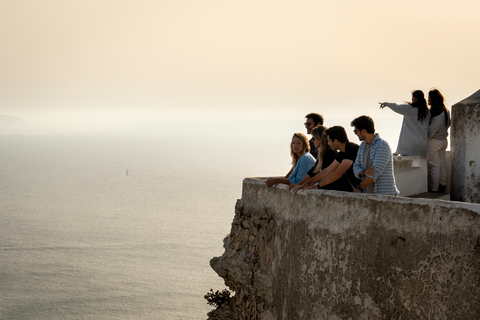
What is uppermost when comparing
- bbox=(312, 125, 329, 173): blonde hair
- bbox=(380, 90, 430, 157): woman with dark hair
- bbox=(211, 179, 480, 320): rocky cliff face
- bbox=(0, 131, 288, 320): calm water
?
bbox=(380, 90, 430, 157): woman with dark hair

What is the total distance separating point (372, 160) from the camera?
8.91 meters

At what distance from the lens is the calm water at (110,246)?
6758 centimetres

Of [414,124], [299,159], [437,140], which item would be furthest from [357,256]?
[437,140]

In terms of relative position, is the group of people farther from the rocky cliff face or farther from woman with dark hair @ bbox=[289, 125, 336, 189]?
the rocky cliff face

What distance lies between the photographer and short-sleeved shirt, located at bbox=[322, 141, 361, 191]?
873 cm

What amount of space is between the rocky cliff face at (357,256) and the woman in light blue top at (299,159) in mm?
278

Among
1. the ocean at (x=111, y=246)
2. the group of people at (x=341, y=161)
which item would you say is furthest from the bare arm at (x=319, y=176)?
the ocean at (x=111, y=246)

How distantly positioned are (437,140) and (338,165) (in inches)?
200

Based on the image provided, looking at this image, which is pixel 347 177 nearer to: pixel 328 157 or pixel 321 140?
pixel 328 157

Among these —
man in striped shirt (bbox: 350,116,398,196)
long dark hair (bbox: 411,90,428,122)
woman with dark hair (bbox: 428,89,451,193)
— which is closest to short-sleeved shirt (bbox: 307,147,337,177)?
man in striped shirt (bbox: 350,116,398,196)

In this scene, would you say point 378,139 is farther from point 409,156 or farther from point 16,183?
point 16,183

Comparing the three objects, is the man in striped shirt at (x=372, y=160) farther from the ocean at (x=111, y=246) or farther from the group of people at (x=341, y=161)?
the ocean at (x=111, y=246)

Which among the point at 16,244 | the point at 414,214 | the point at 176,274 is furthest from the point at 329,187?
the point at 16,244

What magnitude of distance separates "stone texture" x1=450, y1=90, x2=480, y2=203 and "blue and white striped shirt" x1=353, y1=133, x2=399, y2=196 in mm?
3824
